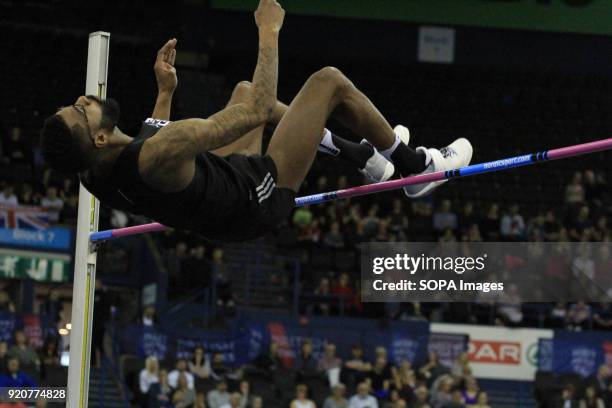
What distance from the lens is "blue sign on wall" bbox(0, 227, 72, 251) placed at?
14227 mm

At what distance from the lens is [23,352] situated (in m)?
12.4

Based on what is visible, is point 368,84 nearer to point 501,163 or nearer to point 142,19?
point 142,19

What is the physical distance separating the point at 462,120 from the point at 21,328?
9.90 m

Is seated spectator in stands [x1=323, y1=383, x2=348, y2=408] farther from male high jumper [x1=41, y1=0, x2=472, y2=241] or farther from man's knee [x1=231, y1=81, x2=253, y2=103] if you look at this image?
man's knee [x1=231, y1=81, x2=253, y2=103]

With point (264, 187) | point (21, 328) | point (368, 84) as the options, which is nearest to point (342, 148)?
point (264, 187)

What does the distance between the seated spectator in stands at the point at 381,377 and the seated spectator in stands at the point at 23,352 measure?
3.61 m

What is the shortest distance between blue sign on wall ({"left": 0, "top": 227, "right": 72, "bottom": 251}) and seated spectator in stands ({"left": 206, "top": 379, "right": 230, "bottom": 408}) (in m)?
3.08

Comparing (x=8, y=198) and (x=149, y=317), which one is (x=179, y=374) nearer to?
(x=149, y=317)

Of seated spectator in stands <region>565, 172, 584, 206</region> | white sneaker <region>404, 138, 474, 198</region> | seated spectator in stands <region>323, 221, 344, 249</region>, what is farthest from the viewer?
seated spectator in stands <region>565, 172, 584, 206</region>

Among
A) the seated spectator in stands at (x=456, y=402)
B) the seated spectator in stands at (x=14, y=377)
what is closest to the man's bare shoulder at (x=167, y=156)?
the seated spectator in stands at (x=14, y=377)

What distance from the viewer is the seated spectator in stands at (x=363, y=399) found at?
41.3 ft

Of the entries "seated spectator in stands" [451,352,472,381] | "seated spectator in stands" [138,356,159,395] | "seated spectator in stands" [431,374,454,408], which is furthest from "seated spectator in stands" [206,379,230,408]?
"seated spectator in stands" [451,352,472,381]

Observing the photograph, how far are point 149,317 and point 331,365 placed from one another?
7.17 ft

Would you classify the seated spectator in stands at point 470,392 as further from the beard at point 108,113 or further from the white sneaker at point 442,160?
the beard at point 108,113
